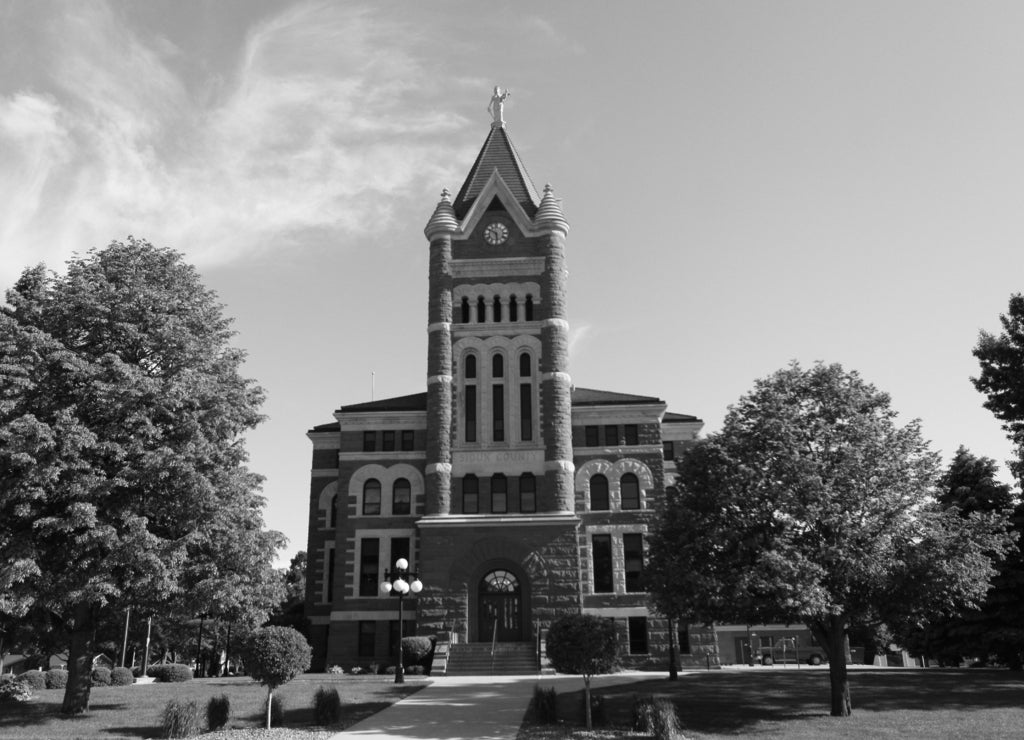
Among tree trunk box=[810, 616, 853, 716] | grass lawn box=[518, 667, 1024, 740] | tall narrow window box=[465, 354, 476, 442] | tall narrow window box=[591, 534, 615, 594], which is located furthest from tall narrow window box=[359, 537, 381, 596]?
tree trunk box=[810, 616, 853, 716]

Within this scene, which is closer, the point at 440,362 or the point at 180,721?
the point at 180,721

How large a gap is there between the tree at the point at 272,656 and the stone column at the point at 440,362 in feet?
70.8

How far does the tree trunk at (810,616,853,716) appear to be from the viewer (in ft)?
72.5

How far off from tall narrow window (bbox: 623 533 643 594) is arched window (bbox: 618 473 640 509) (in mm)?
1590

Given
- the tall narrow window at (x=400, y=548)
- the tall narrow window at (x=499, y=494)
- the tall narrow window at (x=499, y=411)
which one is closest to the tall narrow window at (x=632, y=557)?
the tall narrow window at (x=499, y=494)

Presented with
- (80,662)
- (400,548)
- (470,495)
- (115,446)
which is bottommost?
(80,662)

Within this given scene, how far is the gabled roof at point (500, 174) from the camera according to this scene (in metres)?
47.8

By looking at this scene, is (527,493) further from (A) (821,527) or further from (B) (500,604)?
(A) (821,527)

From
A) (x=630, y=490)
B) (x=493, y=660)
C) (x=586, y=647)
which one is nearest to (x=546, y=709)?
(x=586, y=647)

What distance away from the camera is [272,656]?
1941 cm

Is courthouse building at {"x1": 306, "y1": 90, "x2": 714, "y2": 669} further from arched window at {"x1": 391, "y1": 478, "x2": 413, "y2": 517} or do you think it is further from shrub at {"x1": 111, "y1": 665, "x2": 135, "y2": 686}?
shrub at {"x1": 111, "y1": 665, "x2": 135, "y2": 686}

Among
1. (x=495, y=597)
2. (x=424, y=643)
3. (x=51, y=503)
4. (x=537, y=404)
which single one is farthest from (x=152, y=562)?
(x=537, y=404)

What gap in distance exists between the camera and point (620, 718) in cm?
2141

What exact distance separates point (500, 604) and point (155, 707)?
19.0 m
